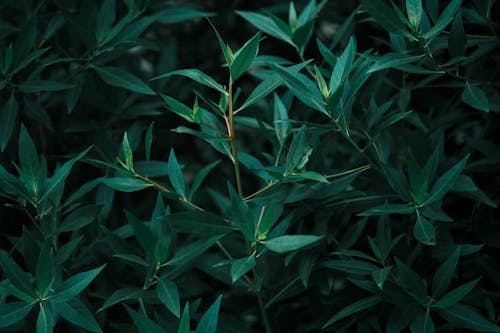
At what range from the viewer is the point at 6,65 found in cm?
117

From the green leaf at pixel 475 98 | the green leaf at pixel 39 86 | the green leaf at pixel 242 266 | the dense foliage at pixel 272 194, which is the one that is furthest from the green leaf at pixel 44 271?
the green leaf at pixel 475 98

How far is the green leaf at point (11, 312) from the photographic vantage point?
961mm

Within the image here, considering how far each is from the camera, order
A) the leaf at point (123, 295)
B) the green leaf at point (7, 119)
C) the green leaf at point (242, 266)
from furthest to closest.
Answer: the green leaf at point (7, 119)
the leaf at point (123, 295)
the green leaf at point (242, 266)

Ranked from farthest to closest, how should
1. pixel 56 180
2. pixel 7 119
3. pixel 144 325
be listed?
1. pixel 7 119
2. pixel 56 180
3. pixel 144 325

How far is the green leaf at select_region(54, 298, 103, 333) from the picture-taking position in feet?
3.29

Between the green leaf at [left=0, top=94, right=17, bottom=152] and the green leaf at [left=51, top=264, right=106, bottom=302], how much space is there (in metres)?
0.33

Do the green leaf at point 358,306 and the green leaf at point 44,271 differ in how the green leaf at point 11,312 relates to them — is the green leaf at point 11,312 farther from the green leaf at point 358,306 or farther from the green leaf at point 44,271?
the green leaf at point 358,306

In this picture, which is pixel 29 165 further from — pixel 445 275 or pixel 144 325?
pixel 445 275

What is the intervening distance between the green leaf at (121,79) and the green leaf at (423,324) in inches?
21.4

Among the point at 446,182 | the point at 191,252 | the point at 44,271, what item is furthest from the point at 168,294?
the point at 446,182

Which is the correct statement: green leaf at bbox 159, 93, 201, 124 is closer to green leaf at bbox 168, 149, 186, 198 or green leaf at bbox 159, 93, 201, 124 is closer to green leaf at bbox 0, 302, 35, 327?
green leaf at bbox 168, 149, 186, 198

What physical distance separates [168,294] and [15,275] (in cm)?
20

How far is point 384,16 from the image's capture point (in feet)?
3.44

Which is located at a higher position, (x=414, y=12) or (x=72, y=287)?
(x=414, y=12)
